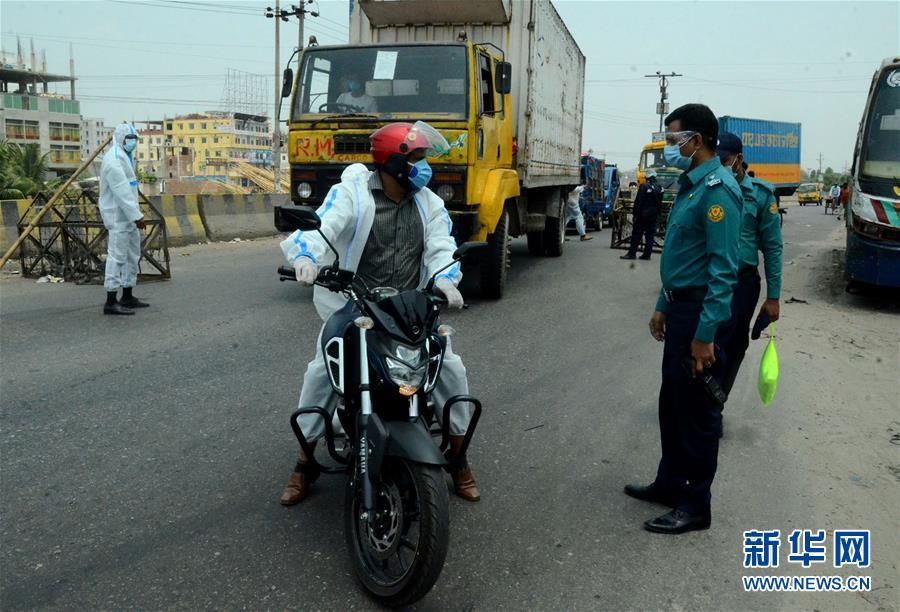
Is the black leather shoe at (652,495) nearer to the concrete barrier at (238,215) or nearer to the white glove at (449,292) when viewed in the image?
the white glove at (449,292)

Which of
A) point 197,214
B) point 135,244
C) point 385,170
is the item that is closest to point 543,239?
point 197,214

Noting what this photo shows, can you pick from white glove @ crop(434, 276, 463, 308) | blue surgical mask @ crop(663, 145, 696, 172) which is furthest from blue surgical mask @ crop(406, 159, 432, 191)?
blue surgical mask @ crop(663, 145, 696, 172)

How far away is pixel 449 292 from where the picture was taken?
3.15 meters

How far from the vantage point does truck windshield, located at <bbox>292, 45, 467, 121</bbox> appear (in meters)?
8.49

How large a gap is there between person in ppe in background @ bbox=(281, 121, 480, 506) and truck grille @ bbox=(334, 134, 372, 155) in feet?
16.0

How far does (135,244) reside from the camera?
8.34 m

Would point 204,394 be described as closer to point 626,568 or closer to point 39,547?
point 39,547

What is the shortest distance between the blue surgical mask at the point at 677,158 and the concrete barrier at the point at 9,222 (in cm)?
1015

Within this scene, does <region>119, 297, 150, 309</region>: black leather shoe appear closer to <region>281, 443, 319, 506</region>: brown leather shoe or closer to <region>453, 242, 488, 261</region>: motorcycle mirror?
<region>281, 443, 319, 506</region>: brown leather shoe

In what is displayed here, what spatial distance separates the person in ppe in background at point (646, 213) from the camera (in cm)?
1448

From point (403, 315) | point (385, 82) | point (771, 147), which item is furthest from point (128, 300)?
point (771, 147)

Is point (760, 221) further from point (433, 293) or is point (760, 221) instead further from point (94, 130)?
point (94, 130)

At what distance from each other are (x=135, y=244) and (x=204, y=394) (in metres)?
3.59

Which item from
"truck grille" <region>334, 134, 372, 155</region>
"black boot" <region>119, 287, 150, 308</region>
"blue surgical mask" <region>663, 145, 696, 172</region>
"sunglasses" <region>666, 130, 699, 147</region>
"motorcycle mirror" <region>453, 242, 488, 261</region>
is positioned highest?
"truck grille" <region>334, 134, 372, 155</region>
